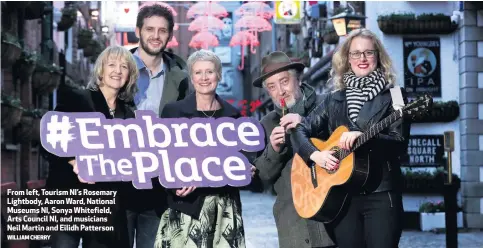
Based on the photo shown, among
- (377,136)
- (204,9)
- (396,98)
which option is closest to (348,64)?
(396,98)

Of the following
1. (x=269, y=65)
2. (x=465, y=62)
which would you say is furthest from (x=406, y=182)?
(x=269, y=65)

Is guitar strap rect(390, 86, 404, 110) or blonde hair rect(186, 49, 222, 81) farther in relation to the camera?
blonde hair rect(186, 49, 222, 81)

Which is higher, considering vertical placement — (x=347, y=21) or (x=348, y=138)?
(x=347, y=21)

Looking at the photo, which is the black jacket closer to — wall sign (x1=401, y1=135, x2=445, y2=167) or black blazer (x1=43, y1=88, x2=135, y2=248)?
black blazer (x1=43, y1=88, x2=135, y2=248)

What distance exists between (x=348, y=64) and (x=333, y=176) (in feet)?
1.74

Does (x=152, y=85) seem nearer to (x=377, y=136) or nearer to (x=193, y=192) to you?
(x=193, y=192)

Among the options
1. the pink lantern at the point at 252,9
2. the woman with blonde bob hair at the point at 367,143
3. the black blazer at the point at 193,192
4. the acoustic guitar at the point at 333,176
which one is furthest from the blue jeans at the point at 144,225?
the pink lantern at the point at 252,9

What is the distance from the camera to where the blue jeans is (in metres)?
4.02

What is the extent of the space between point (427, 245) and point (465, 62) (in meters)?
2.86

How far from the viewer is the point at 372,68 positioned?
3.66m

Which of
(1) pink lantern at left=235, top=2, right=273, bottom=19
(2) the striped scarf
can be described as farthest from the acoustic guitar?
(1) pink lantern at left=235, top=2, right=273, bottom=19

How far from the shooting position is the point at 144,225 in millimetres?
4039

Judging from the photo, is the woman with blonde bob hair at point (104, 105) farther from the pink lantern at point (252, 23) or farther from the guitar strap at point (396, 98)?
the pink lantern at point (252, 23)

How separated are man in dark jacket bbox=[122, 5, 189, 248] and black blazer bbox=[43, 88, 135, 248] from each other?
46mm
